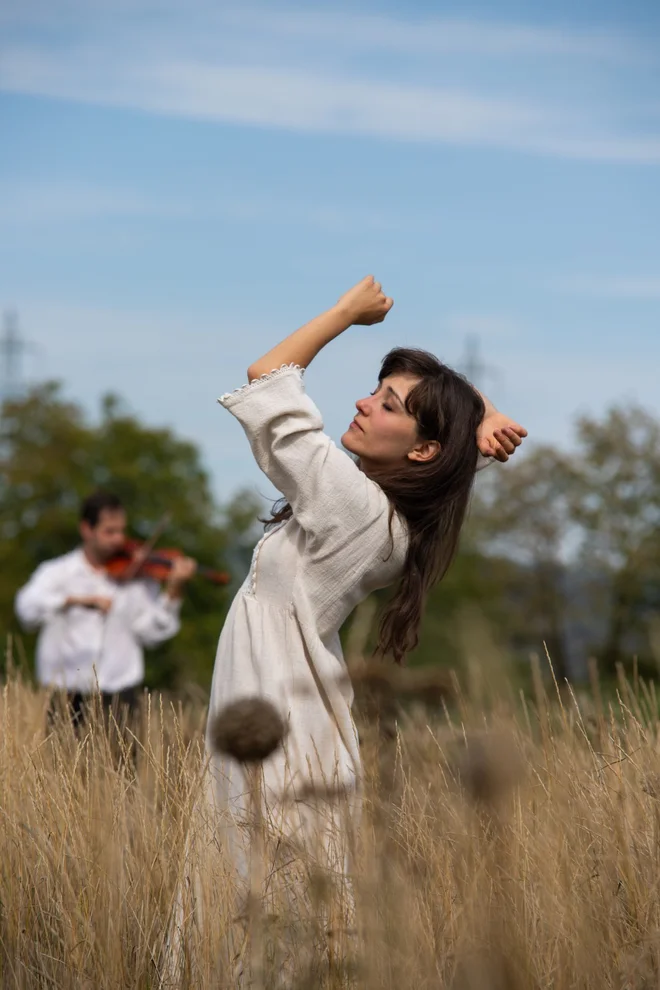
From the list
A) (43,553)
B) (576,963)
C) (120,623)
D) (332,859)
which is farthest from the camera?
(43,553)

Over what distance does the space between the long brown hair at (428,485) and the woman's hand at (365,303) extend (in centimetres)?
16

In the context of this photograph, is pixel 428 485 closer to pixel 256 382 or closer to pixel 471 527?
pixel 256 382

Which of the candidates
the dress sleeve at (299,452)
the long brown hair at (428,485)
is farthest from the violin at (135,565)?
the dress sleeve at (299,452)

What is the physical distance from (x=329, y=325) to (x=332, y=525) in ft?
1.62

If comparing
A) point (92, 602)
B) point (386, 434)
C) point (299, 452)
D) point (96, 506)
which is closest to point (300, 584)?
point (299, 452)

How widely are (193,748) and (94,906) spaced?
574 millimetres

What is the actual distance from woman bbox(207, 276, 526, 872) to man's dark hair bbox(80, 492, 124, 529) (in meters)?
4.95

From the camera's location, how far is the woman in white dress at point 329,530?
284 centimetres

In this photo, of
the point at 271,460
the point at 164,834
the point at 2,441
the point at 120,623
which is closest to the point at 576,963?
the point at 164,834

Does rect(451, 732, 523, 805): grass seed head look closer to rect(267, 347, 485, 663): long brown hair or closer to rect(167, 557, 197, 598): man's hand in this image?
rect(267, 347, 485, 663): long brown hair

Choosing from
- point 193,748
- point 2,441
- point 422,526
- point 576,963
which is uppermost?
point 2,441

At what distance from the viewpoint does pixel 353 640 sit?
248cm

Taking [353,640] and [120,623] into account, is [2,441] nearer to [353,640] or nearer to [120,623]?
[120,623]

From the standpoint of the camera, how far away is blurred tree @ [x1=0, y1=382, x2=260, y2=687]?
847 inches
